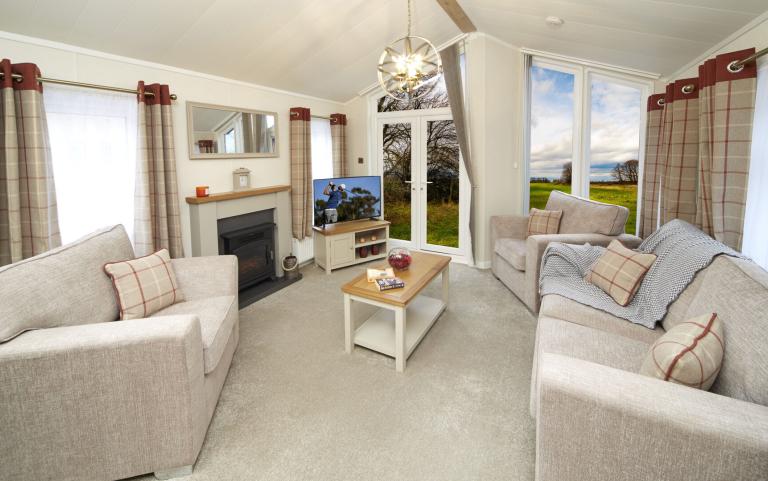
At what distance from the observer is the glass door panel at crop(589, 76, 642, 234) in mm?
3979

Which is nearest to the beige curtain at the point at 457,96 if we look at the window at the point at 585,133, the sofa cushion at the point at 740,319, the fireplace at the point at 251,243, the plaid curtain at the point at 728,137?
the window at the point at 585,133

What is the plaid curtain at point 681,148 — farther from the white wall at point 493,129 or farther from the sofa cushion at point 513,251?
the white wall at point 493,129

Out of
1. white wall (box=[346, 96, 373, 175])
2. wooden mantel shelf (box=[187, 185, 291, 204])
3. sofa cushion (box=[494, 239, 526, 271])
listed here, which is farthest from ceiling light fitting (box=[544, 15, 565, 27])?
wooden mantel shelf (box=[187, 185, 291, 204])

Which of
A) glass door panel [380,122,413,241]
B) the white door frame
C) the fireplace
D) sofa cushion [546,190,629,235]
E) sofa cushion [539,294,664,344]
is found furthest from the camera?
glass door panel [380,122,413,241]

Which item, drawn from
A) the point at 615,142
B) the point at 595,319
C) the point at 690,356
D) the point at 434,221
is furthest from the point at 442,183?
the point at 690,356

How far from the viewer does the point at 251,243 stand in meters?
4.04

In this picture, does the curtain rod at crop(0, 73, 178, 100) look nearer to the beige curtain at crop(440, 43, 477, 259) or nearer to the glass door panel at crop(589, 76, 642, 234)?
the beige curtain at crop(440, 43, 477, 259)

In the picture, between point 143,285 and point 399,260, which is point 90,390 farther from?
point 399,260

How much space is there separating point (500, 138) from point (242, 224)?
298 cm

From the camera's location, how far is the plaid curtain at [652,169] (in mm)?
3078

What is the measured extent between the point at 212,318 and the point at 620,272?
7.76ft

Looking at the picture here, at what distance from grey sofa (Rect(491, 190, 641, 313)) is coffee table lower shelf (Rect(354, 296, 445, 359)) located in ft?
2.54

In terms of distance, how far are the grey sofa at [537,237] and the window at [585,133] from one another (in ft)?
1.80

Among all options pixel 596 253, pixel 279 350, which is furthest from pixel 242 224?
pixel 596 253
